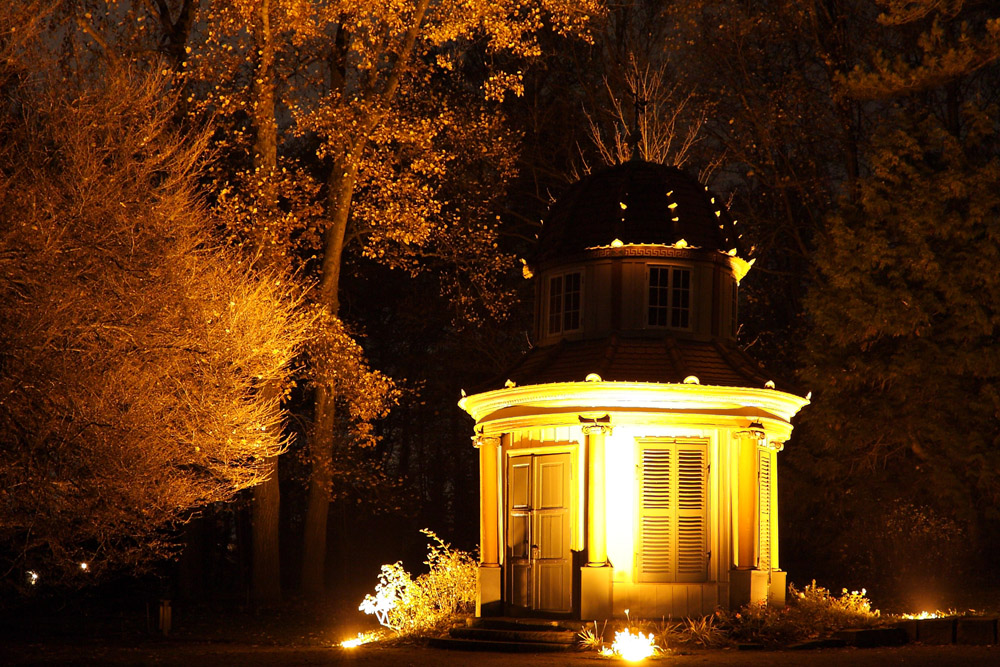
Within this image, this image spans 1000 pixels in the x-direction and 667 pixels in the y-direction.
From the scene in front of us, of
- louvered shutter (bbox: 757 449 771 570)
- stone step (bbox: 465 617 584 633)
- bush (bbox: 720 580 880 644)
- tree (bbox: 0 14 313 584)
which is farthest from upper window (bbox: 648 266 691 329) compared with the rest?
tree (bbox: 0 14 313 584)

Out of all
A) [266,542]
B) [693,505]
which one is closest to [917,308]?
[693,505]

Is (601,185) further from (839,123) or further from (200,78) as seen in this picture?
(839,123)

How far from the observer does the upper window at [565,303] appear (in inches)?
731

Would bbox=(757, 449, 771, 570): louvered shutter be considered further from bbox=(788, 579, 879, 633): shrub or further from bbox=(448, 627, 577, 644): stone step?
bbox=(448, 627, 577, 644): stone step

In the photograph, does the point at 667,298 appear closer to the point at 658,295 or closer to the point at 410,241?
the point at 658,295

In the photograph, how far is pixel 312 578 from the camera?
25.4m

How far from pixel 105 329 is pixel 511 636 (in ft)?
21.4

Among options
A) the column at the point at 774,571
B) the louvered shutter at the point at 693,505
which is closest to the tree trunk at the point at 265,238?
the louvered shutter at the point at 693,505

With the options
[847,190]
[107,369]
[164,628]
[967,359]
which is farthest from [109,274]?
[847,190]

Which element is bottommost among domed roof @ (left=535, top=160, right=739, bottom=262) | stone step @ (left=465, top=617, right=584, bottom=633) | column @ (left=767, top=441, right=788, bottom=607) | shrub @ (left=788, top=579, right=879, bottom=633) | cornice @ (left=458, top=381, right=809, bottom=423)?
stone step @ (left=465, top=617, right=584, bottom=633)

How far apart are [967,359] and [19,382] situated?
52.4 feet

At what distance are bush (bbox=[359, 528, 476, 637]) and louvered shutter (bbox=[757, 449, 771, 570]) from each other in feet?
14.2

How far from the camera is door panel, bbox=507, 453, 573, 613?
1712 centimetres

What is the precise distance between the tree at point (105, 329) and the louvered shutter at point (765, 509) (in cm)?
695
